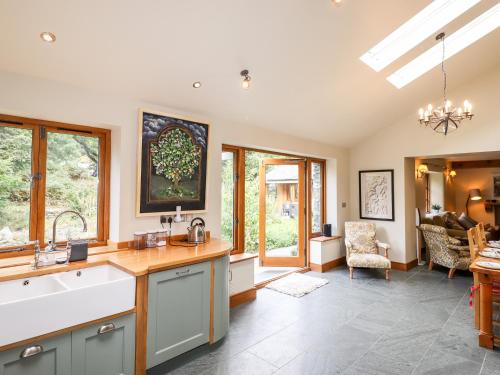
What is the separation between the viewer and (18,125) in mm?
2381

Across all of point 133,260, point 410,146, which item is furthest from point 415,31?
point 133,260

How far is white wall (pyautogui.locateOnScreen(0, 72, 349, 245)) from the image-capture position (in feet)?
7.47

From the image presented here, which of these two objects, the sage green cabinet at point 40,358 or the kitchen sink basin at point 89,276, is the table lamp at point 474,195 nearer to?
the kitchen sink basin at point 89,276

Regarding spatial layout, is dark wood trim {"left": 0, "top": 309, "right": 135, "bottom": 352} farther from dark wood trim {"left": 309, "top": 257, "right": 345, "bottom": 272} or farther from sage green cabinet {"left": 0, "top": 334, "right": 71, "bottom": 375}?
dark wood trim {"left": 309, "top": 257, "right": 345, "bottom": 272}

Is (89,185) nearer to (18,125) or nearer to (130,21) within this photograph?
(18,125)

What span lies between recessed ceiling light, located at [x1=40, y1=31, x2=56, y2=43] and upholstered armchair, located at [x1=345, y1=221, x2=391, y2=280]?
4661 mm

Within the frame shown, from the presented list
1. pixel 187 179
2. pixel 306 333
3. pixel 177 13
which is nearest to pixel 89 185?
pixel 187 179

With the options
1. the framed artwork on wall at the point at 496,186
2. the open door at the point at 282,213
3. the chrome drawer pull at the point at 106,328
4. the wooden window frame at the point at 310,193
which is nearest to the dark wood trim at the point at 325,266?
the open door at the point at 282,213

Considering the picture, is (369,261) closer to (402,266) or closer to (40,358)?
(402,266)

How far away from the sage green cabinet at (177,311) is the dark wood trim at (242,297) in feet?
3.39

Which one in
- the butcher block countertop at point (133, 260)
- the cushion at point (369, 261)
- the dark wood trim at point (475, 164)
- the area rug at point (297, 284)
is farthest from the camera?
the dark wood trim at point (475, 164)

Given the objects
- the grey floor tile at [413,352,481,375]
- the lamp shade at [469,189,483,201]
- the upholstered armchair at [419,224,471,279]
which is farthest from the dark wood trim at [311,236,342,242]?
the lamp shade at [469,189,483,201]

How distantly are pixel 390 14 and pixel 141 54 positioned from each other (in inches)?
89.6

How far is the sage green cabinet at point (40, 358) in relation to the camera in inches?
62.4
